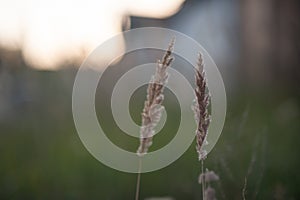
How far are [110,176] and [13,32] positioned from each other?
543mm

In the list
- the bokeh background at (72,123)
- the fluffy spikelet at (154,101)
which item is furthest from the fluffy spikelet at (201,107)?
the bokeh background at (72,123)

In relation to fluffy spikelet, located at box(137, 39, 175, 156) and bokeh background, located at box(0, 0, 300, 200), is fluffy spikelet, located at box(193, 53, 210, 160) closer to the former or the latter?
fluffy spikelet, located at box(137, 39, 175, 156)

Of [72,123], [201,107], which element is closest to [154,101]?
[201,107]

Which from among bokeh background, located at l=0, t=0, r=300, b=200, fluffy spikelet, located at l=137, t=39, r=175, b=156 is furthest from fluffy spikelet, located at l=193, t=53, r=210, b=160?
bokeh background, located at l=0, t=0, r=300, b=200

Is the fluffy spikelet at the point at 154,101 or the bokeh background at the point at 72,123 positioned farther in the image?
the bokeh background at the point at 72,123

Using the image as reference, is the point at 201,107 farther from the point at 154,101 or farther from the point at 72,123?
the point at 72,123

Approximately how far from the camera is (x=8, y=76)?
192 cm

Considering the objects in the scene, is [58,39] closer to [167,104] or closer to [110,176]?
[110,176]

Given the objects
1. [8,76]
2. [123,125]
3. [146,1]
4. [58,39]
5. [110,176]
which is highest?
[146,1]

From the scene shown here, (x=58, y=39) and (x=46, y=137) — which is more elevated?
(x=58, y=39)

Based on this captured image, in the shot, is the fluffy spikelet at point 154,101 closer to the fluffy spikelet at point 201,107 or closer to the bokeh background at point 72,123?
the fluffy spikelet at point 201,107

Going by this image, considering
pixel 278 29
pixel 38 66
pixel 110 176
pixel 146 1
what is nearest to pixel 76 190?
pixel 110 176

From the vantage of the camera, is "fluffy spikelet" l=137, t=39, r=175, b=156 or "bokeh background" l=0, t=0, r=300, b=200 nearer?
"fluffy spikelet" l=137, t=39, r=175, b=156

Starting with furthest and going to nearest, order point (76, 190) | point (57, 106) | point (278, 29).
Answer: point (278, 29) → point (57, 106) → point (76, 190)
